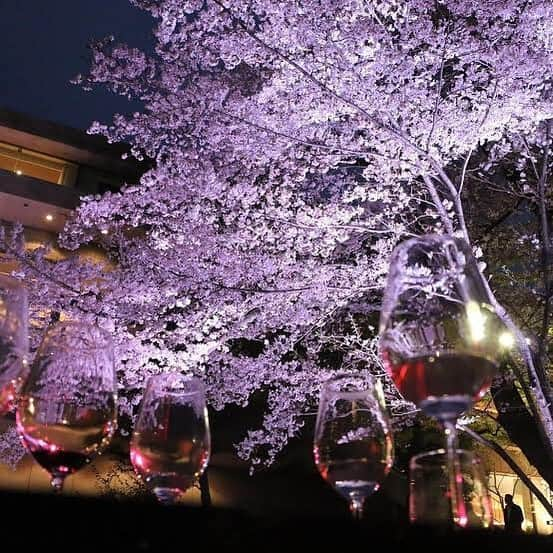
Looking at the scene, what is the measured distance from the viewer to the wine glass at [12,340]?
1.16 metres

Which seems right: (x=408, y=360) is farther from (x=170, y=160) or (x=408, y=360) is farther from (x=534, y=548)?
(x=170, y=160)

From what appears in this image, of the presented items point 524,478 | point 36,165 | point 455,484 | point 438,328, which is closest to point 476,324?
point 438,328

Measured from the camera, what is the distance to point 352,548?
0.64 meters

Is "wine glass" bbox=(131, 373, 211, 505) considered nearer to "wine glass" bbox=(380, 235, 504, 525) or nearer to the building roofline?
"wine glass" bbox=(380, 235, 504, 525)

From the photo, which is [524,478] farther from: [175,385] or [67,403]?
[67,403]

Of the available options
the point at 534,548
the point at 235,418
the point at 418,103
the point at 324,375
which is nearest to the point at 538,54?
the point at 418,103

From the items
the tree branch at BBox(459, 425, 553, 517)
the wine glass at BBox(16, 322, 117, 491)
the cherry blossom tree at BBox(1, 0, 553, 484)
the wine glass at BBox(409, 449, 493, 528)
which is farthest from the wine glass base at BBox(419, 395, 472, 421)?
the tree branch at BBox(459, 425, 553, 517)

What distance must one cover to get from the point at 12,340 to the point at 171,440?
0.41 meters

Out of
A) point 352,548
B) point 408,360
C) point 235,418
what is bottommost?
point 352,548

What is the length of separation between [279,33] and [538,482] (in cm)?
1571

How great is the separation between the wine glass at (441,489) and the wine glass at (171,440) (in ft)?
1.58

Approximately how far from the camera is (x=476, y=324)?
3.76ft

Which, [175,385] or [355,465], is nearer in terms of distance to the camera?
[355,465]

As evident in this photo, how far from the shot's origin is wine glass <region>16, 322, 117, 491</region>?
1160mm
